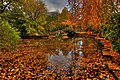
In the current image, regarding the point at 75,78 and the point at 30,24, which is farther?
the point at 30,24

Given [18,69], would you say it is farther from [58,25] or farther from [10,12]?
[58,25]

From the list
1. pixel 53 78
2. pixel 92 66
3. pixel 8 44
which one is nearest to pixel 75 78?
pixel 53 78

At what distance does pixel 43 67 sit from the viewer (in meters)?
9.93

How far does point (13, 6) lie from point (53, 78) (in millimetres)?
24358

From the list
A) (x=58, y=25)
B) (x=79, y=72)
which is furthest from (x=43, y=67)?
(x=58, y=25)

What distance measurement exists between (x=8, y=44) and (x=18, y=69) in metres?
9.12

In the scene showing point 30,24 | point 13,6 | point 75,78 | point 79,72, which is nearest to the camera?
point 75,78

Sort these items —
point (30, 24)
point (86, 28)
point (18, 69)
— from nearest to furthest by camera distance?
point (18, 69), point (30, 24), point (86, 28)

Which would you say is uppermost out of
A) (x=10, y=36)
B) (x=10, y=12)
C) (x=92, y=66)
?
(x=10, y=12)

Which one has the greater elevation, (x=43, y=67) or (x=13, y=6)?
(x=13, y=6)

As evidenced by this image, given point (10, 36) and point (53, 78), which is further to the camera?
point (10, 36)

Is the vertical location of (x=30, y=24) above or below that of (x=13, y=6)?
below

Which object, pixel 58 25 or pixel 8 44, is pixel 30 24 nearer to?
pixel 8 44

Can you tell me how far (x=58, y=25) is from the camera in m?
64.0
